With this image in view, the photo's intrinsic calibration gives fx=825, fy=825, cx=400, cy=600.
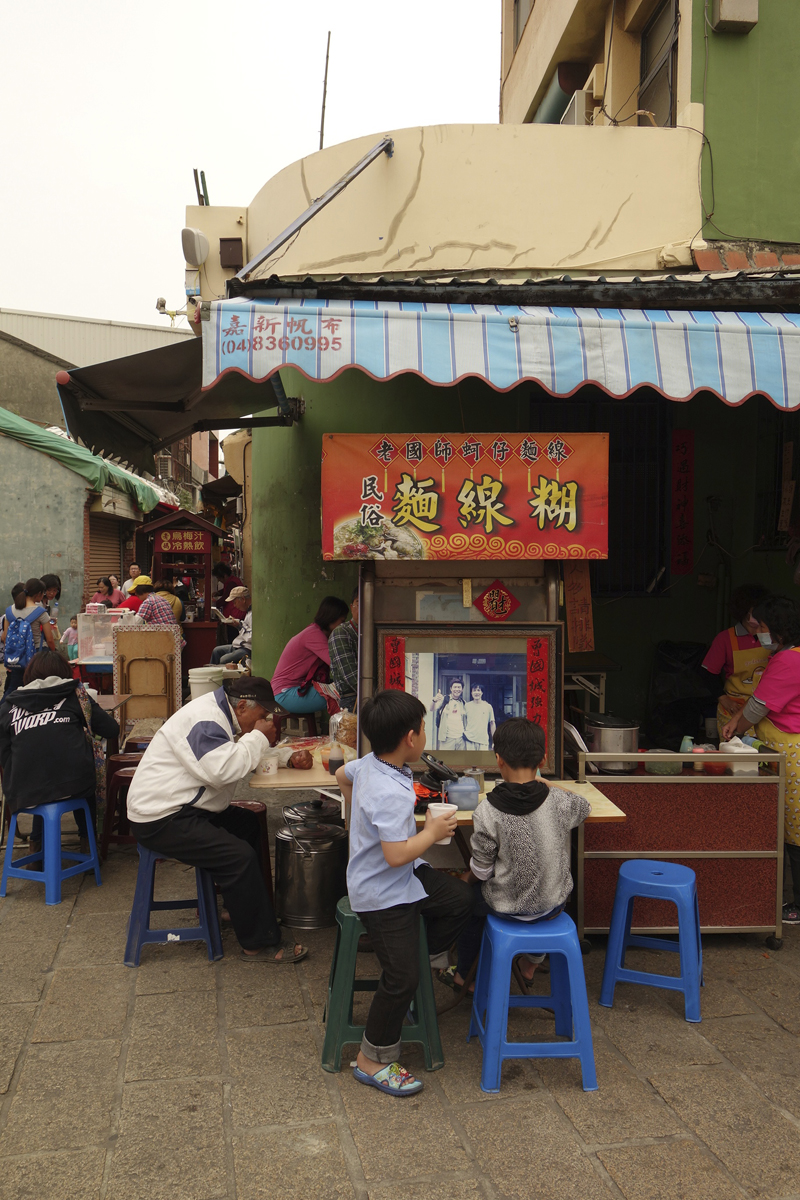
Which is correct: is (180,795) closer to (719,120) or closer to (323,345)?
(323,345)

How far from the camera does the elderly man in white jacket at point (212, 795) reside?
4.21 meters

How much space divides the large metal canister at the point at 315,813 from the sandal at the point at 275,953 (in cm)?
79

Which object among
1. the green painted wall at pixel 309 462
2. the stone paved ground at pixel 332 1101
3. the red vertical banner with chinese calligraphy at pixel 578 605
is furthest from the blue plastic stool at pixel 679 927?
the green painted wall at pixel 309 462

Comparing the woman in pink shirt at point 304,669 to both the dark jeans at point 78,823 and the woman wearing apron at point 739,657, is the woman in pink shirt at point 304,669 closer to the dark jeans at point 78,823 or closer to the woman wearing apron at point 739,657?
the dark jeans at point 78,823

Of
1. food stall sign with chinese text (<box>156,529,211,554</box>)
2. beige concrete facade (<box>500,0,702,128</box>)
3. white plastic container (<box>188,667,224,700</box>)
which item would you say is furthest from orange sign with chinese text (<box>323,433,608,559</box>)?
food stall sign with chinese text (<box>156,529,211,554</box>)

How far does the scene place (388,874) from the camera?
3260 mm

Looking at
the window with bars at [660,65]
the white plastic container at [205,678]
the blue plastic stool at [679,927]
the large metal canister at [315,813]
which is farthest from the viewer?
the window with bars at [660,65]

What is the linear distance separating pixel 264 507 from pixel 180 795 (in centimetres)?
524

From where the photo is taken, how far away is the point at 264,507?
9.07 m

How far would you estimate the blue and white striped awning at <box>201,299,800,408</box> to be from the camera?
13.5 feet

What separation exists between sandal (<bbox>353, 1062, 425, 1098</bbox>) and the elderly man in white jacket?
118 cm

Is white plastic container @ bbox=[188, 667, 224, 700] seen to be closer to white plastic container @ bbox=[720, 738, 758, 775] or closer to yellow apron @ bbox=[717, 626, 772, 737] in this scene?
yellow apron @ bbox=[717, 626, 772, 737]

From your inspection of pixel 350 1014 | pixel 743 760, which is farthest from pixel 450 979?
pixel 743 760

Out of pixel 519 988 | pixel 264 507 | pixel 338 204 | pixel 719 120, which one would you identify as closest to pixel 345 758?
pixel 519 988
